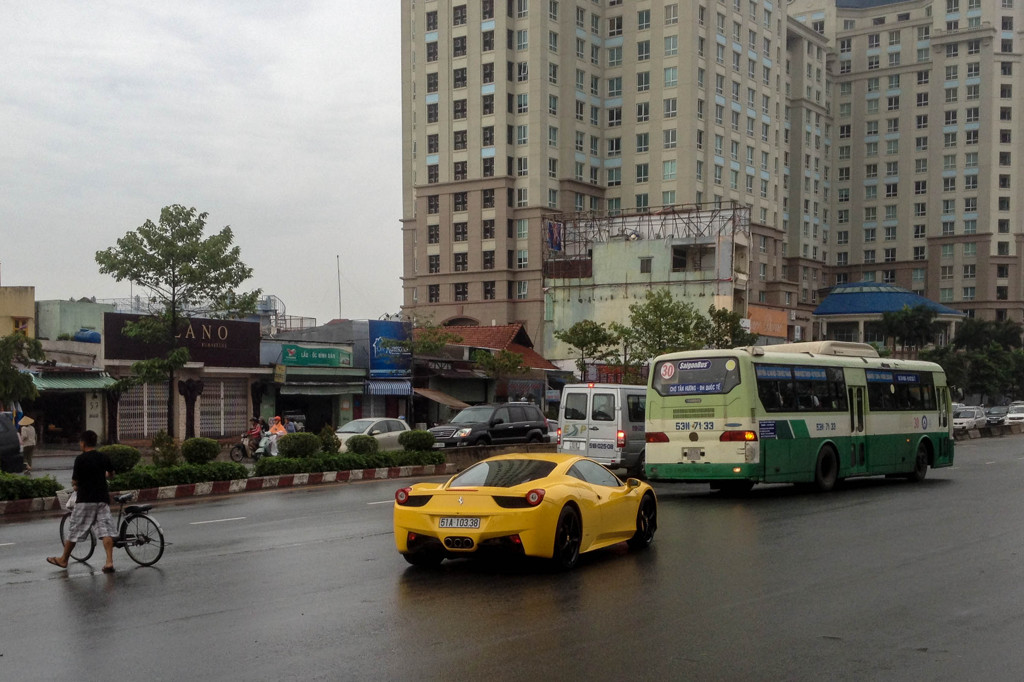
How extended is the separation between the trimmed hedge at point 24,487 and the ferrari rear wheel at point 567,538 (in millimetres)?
12369

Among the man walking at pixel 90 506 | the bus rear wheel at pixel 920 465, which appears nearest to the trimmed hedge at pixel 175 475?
the man walking at pixel 90 506

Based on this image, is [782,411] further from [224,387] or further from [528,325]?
[528,325]

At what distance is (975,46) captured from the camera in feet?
415

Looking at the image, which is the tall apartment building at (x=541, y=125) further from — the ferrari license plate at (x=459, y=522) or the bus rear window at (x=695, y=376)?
the ferrari license plate at (x=459, y=522)

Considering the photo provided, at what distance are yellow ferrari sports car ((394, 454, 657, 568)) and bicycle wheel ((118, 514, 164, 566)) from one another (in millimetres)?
2864

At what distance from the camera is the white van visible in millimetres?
25852

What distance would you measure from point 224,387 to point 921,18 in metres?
115

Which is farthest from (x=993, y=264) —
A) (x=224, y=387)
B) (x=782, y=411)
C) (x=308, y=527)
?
(x=308, y=527)

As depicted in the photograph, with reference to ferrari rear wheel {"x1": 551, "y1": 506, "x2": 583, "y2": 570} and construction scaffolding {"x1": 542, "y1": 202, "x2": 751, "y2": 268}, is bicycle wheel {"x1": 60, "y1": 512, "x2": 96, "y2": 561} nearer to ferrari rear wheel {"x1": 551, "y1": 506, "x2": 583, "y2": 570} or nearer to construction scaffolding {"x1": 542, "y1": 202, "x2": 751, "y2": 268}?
ferrari rear wheel {"x1": 551, "y1": 506, "x2": 583, "y2": 570}

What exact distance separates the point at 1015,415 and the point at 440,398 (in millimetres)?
39228

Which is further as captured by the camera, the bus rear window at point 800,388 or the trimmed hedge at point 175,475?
the trimmed hedge at point 175,475

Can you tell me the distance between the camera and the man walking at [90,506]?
12.0 meters

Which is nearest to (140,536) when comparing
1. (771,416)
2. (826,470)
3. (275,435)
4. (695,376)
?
(695,376)

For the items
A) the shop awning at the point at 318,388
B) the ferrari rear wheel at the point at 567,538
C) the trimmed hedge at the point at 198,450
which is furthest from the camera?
the shop awning at the point at 318,388
